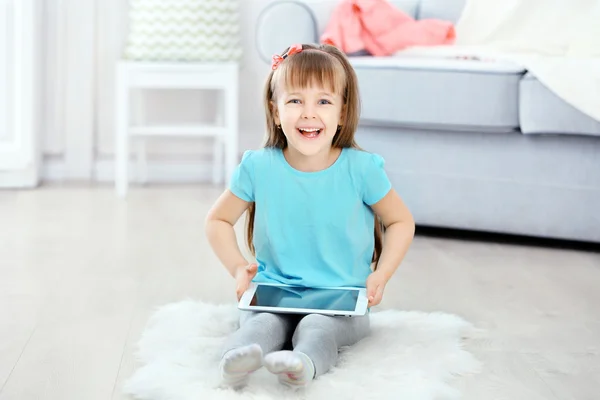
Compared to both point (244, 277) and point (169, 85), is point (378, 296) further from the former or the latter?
point (169, 85)

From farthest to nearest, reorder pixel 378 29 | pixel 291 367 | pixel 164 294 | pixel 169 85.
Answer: pixel 169 85 → pixel 378 29 → pixel 164 294 → pixel 291 367

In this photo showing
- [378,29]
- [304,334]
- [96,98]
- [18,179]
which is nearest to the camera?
[304,334]

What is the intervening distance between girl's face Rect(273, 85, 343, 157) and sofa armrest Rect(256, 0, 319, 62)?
48.0 inches

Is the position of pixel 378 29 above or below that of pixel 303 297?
above

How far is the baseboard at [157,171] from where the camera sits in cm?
328

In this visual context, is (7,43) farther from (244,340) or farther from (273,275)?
(244,340)

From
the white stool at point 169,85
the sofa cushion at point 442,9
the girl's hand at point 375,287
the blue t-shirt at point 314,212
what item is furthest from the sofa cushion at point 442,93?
the girl's hand at point 375,287

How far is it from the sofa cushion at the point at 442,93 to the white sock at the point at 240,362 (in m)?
1.24

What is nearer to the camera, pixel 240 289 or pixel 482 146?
pixel 240 289

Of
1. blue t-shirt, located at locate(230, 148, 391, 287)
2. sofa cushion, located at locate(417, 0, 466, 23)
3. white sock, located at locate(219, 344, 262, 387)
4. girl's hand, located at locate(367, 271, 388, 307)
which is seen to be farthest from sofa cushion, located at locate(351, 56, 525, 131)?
white sock, located at locate(219, 344, 262, 387)

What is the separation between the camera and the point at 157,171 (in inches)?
132

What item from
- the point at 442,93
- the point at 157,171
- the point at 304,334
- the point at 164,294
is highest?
the point at 442,93

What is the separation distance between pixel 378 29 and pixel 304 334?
63.4 inches

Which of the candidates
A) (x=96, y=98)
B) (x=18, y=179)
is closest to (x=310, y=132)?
(x=18, y=179)
